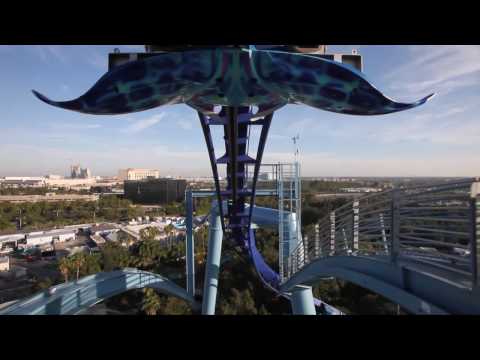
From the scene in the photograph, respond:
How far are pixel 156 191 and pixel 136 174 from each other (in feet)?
193

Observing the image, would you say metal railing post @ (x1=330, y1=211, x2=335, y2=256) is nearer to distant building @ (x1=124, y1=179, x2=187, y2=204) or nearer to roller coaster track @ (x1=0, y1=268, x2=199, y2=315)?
roller coaster track @ (x1=0, y1=268, x2=199, y2=315)

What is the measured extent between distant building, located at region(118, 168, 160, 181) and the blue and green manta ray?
107 meters

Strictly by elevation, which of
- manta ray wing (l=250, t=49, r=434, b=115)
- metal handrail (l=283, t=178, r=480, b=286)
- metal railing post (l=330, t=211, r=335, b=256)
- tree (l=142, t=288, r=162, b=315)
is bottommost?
tree (l=142, t=288, r=162, b=315)

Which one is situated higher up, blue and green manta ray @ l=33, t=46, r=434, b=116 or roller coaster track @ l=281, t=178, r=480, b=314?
blue and green manta ray @ l=33, t=46, r=434, b=116

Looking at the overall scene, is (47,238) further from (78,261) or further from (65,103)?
(65,103)

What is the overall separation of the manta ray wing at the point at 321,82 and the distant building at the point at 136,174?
10733 cm

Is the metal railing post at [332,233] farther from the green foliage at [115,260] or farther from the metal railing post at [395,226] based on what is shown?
the green foliage at [115,260]

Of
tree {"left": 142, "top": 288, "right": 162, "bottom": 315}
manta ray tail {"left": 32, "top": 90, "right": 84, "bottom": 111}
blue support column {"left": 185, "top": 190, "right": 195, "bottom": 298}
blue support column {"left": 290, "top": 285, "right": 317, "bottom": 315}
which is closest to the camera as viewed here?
manta ray tail {"left": 32, "top": 90, "right": 84, "bottom": 111}

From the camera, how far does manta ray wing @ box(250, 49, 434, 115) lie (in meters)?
2.62

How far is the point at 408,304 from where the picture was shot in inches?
93.7

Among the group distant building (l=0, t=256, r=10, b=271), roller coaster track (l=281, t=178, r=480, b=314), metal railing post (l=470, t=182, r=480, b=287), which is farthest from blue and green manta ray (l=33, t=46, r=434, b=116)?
distant building (l=0, t=256, r=10, b=271)

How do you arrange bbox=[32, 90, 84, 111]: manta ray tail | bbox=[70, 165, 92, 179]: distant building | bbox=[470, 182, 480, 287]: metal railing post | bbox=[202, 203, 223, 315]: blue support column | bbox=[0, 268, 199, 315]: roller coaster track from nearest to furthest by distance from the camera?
bbox=[470, 182, 480, 287]: metal railing post, bbox=[32, 90, 84, 111]: manta ray tail, bbox=[0, 268, 199, 315]: roller coaster track, bbox=[202, 203, 223, 315]: blue support column, bbox=[70, 165, 92, 179]: distant building
